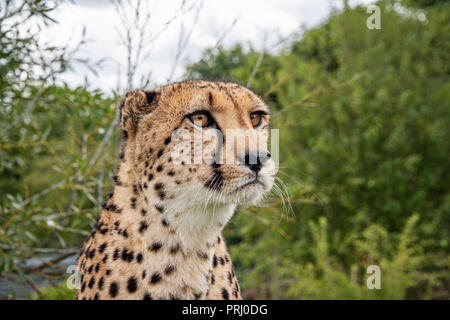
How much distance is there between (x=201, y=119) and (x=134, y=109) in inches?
10.1

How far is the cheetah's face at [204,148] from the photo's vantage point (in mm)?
1509

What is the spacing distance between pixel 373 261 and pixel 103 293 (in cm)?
627

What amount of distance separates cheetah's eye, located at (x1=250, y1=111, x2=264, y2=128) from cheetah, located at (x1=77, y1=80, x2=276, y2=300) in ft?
0.14

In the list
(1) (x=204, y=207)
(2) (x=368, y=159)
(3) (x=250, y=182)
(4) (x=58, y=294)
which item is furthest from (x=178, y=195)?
(2) (x=368, y=159)

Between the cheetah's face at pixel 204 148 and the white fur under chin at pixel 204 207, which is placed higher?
the cheetah's face at pixel 204 148

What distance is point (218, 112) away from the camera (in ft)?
5.35

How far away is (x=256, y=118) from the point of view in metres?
1.78

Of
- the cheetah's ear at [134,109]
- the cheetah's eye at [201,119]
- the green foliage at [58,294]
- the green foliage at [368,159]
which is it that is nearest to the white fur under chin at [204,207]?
the cheetah's eye at [201,119]

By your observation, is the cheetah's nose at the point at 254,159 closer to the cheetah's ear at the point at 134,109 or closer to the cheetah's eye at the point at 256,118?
the cheetah's eye at the point at 256,118

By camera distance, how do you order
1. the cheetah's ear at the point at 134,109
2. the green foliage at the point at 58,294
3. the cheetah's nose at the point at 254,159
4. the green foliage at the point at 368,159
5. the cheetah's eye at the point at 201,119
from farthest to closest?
the green foliage at the point at 368,159, the green foliage at the point at 58,294, the cheetah's ear at the point at 134,109, the cheetah's eye at the point at 201,119, the cheetah's nose at the point at 254,159

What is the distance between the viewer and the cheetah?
Result: 153 cm

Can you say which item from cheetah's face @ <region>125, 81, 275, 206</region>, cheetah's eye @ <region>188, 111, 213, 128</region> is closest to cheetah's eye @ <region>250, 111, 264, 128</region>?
cheetah's face @ <region>125, 81, 275, 206</region>
